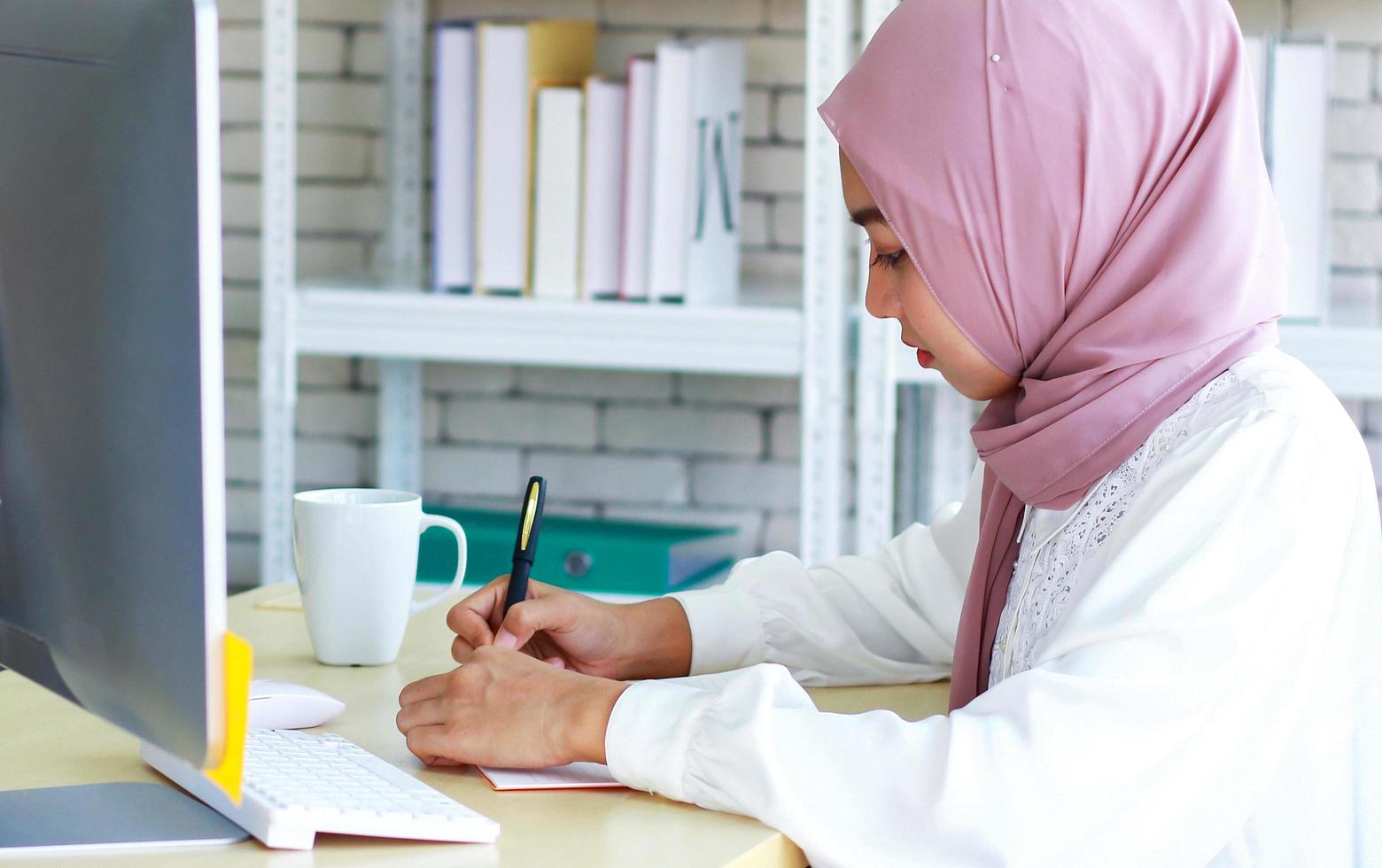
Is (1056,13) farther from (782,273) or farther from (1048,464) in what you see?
(782,273)

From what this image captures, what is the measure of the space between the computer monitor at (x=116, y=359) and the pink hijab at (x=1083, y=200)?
1.67 feet

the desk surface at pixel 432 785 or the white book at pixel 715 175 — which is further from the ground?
the white book at pixel 715 175

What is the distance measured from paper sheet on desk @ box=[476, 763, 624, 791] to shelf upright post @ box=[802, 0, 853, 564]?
3.52 ft

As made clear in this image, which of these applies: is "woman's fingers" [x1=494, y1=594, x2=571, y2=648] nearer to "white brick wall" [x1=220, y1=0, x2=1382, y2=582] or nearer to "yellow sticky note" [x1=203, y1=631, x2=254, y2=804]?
"yellow sticky note" [x1=203, y1=631, x2=254, y2=804]

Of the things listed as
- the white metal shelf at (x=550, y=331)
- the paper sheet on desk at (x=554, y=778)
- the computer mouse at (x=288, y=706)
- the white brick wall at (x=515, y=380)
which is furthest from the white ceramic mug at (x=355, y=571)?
the white brick wall at (x=515, y=380)

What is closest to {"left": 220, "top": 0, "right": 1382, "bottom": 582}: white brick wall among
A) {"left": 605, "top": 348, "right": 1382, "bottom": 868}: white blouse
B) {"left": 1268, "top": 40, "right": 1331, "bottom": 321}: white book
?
{"left": 1268, "top": 40, "right": 1331, "bottom": 321}: white book

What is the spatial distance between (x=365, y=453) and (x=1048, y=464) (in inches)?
67.8

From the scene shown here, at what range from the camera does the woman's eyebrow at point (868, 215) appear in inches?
40.7

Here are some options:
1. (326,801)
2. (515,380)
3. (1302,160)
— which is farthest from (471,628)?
(515,380)

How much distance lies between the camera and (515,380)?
248 cm

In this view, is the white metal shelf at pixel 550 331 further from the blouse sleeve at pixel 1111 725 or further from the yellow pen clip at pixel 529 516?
the blouse sleeve at pixel 1111 725

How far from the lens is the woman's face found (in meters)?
1.04

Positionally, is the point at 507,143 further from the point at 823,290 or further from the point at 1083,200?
the point at 1083,200

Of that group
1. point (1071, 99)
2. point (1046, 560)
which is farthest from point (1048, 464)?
point (1071, 99)
